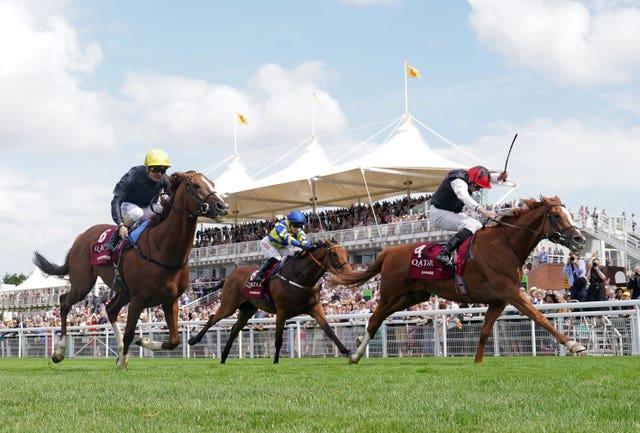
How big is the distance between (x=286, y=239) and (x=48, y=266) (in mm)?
3335

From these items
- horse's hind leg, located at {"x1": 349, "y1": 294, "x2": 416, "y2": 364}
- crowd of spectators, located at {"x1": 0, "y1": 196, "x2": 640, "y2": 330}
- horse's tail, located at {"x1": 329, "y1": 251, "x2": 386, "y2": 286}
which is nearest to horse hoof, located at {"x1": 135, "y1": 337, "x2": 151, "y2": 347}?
horse's hind leg, located at {"x1": 349, "y1": 294, "x2": 416, "y2": 364}

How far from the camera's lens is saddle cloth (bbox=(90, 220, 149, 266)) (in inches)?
379

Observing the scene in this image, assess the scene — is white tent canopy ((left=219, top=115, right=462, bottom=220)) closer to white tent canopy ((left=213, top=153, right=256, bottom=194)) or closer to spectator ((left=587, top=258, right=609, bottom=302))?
white tent canopy ((left=213, top=153, right=256, bottom=194))

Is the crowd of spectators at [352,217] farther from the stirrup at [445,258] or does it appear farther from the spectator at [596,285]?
the stirrup at [445,258]

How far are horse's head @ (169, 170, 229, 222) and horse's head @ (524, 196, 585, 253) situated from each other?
342 cm

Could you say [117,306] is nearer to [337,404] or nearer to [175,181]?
[175,181]

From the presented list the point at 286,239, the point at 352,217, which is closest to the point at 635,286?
the point at 286,239

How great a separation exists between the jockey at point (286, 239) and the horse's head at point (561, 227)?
13.1ft

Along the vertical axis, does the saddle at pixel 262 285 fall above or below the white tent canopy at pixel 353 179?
below

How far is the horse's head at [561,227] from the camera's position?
9.29 meters

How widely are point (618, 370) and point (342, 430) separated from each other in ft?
13.8

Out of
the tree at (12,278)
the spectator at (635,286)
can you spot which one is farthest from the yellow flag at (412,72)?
the tree at (12,278)

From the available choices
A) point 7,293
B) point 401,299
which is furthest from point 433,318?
point 7,293

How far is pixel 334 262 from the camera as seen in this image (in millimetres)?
11906
